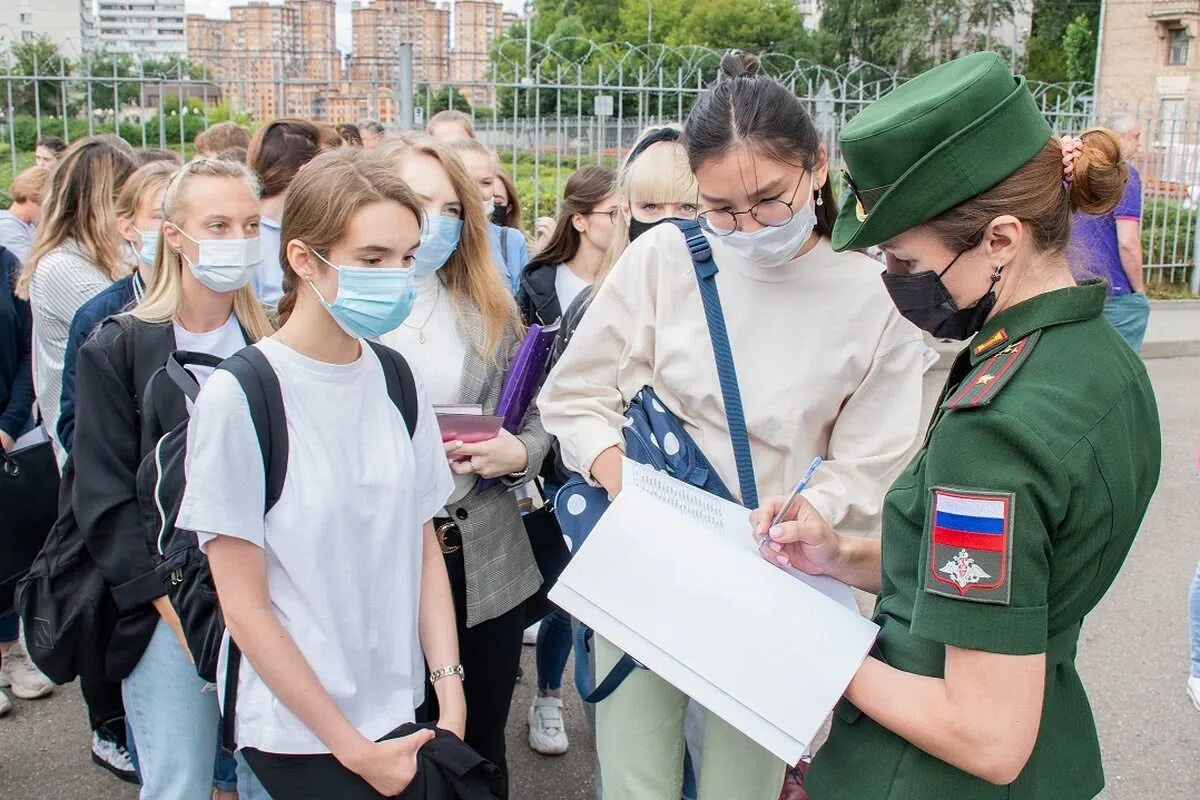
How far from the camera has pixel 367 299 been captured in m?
2.21

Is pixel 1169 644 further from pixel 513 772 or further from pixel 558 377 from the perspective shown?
pixel 558 377

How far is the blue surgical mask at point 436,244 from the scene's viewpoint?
9.34ft

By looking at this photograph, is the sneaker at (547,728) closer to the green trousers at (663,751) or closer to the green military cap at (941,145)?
the green trousers at (663,751)

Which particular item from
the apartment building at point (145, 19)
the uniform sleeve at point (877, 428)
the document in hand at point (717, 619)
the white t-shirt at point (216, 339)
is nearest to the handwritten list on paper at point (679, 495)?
the document in hand at point (717, 619)

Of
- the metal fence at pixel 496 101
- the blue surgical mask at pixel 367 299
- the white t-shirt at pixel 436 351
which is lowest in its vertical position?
the white t-shirt at pixel 436 351

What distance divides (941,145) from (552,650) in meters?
2.70

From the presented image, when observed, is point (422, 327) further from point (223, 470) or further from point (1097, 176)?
point (1097, 176)

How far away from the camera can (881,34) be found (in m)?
53.6

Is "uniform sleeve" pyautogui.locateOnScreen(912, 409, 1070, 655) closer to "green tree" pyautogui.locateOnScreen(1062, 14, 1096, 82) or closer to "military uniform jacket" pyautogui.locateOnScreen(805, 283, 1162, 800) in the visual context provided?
"military uniform jacket" pyautogui.locateOnScreen(805, 283, 1162, 800)

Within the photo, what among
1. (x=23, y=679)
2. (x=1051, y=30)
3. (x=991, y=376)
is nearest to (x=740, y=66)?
(x=991, y=376)

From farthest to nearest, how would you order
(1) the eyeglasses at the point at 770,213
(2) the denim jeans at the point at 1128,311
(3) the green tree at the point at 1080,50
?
(3) the green tree at the point at 1080,50 < (2) the denim jeans at the point at 1128,311 < (1) the eyeglasses at the point at 770,213

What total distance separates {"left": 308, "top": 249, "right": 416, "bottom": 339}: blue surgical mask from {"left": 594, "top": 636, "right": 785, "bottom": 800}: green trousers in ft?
2.74

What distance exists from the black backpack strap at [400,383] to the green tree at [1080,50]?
4742 centimetres

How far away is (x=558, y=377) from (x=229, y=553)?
82cm
